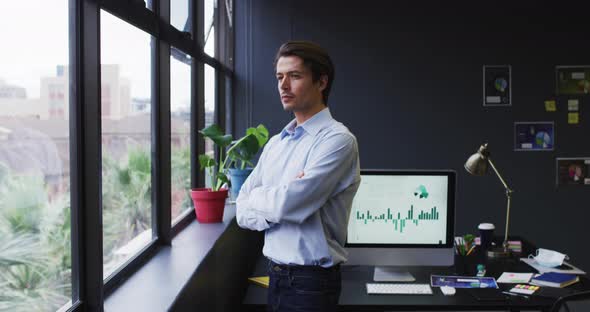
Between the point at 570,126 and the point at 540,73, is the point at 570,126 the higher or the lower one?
the lower one

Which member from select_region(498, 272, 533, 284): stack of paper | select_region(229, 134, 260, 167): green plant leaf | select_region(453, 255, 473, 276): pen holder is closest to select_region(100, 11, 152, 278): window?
select_region(229, 134, 260, 167): green plant leaf

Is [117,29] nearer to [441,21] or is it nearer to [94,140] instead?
[94,140]

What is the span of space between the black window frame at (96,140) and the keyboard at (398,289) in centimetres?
88

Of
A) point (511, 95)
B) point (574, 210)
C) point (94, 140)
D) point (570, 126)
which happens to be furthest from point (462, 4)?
point (94, 140)

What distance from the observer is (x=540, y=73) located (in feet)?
15.9

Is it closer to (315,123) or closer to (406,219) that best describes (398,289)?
(406,219)

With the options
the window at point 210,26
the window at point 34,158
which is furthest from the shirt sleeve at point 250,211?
the window at point 210,26

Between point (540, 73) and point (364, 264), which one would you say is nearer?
point (364, 264)

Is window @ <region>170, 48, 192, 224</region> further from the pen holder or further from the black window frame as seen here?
the pen holder

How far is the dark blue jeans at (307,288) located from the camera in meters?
1.68

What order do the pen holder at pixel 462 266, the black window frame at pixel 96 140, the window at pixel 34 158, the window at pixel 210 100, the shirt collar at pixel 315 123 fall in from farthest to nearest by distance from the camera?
the window at pixel 210 100 < the pen holder at pixel 462 266 < the shirt collar at pixel 315 123 < the black window frame at pixel 96 140 < the window at pixel 34 158

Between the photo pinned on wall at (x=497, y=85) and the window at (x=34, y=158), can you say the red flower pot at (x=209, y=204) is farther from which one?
the photo pinned on wall at (x=497, y=85)

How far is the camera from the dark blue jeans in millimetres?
1681

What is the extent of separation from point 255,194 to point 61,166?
63 cm
